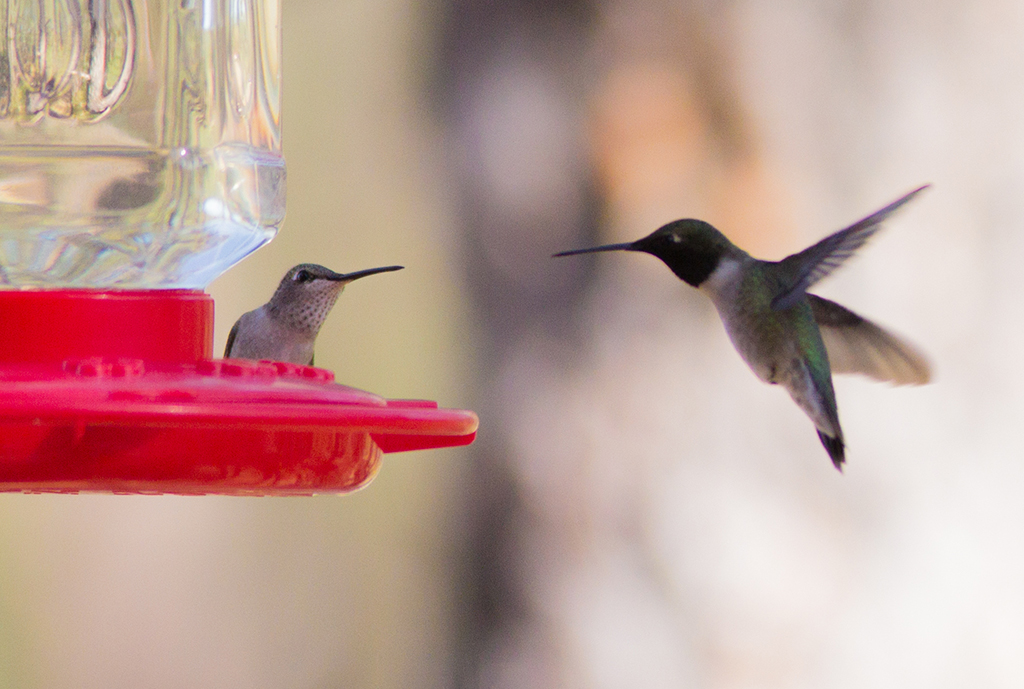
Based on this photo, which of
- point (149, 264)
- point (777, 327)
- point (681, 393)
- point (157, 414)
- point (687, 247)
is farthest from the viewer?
point (681, 393)

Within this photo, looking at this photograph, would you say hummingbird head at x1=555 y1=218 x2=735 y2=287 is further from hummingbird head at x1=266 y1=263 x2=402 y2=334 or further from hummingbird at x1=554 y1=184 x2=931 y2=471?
hummingbird head at x1=266 y1=263 x2=402 y2=334

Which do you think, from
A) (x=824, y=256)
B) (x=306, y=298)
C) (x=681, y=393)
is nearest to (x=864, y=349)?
(x=824, y=256)

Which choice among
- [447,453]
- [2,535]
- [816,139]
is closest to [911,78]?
[816,139]

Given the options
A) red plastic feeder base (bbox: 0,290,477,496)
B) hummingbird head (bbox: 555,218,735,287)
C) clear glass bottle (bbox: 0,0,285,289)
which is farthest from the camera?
hummingbird head (bbox: 555,218,735,287)

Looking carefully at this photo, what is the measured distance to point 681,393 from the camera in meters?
4.22

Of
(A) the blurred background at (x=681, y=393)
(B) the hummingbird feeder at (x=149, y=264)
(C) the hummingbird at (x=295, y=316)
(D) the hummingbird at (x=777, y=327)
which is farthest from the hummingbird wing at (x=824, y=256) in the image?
(A) the blurred background at (x=681, y=393)

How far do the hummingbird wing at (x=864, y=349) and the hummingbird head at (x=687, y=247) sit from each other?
1.41 feet

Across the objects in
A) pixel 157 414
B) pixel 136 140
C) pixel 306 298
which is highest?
pixel 136 140

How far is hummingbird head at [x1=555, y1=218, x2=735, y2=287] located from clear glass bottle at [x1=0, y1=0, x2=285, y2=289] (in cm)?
81

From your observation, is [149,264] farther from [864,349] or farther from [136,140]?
[864,349]

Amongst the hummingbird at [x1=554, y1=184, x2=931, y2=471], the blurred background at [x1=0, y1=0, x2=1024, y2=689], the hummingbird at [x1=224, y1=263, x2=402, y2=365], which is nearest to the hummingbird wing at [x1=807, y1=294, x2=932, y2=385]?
the hummingbird at [x1=554, y1=184, x2=931, y2=471]

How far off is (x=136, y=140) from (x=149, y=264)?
1.15 feet

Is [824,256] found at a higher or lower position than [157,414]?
higher

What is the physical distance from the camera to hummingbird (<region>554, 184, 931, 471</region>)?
275cm
